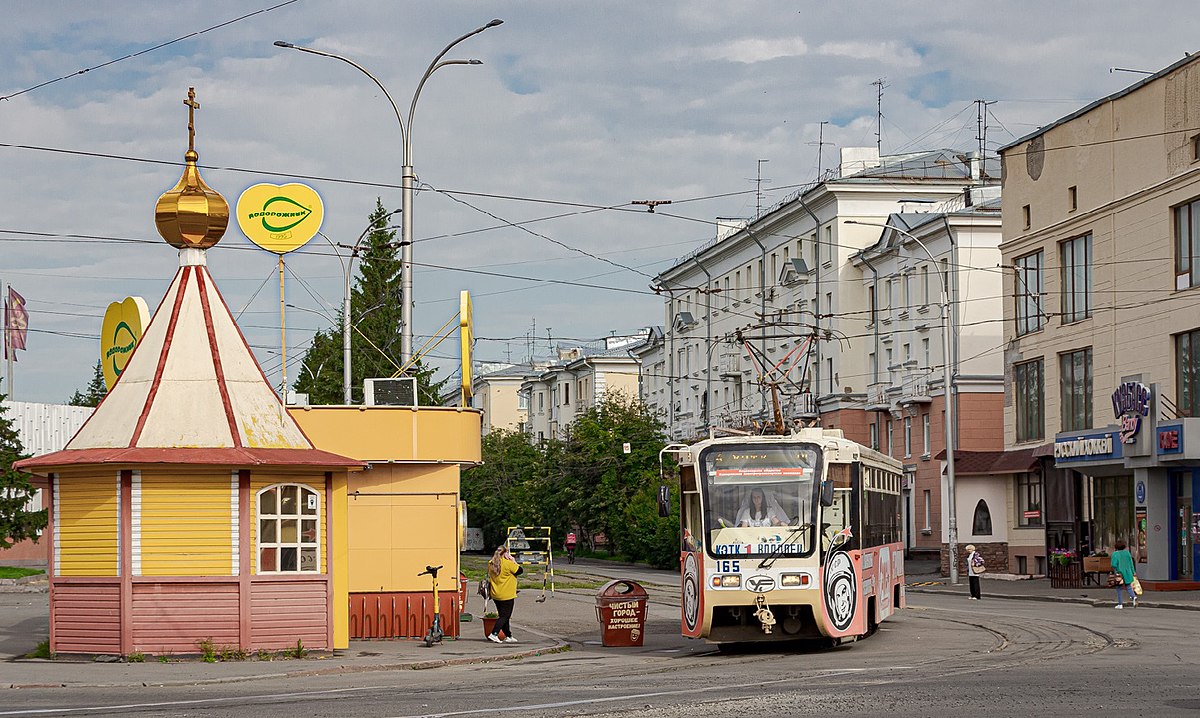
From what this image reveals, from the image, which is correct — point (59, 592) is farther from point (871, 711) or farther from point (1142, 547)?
point (1142, 547)

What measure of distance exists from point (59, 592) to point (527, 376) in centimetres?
10650

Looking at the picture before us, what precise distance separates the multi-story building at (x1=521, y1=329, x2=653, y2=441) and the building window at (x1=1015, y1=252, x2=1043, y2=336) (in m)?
45.0

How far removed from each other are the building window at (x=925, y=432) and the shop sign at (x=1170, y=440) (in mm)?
19174

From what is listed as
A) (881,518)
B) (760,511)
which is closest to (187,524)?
(760,511)

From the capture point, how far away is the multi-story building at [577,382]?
111 m

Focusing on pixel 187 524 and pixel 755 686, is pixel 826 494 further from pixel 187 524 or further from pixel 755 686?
pixel 187 524

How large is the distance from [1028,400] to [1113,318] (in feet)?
22.9

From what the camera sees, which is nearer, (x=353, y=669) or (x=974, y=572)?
(x=353, y=669)

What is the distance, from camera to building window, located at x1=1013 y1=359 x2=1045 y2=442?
5353 centimetres

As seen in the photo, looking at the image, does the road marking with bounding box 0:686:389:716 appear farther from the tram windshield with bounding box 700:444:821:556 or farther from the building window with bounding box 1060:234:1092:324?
the building window with bounding box 1060:234:1092:324

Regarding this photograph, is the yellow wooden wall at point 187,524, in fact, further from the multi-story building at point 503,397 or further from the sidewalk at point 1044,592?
the multi-story building at point 503,397

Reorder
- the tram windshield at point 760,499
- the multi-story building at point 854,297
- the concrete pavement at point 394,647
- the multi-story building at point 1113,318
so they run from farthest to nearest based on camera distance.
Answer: the multi-story building at point 854,297
the multi-story building at point 1113,318
the tram windshield at point 760,499
the concrete pavement at point 394,647

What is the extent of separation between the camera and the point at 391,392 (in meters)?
26.1

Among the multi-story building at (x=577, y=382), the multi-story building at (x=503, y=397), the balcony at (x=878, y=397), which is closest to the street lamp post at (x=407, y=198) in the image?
the balcony at (x=878, y=397)
